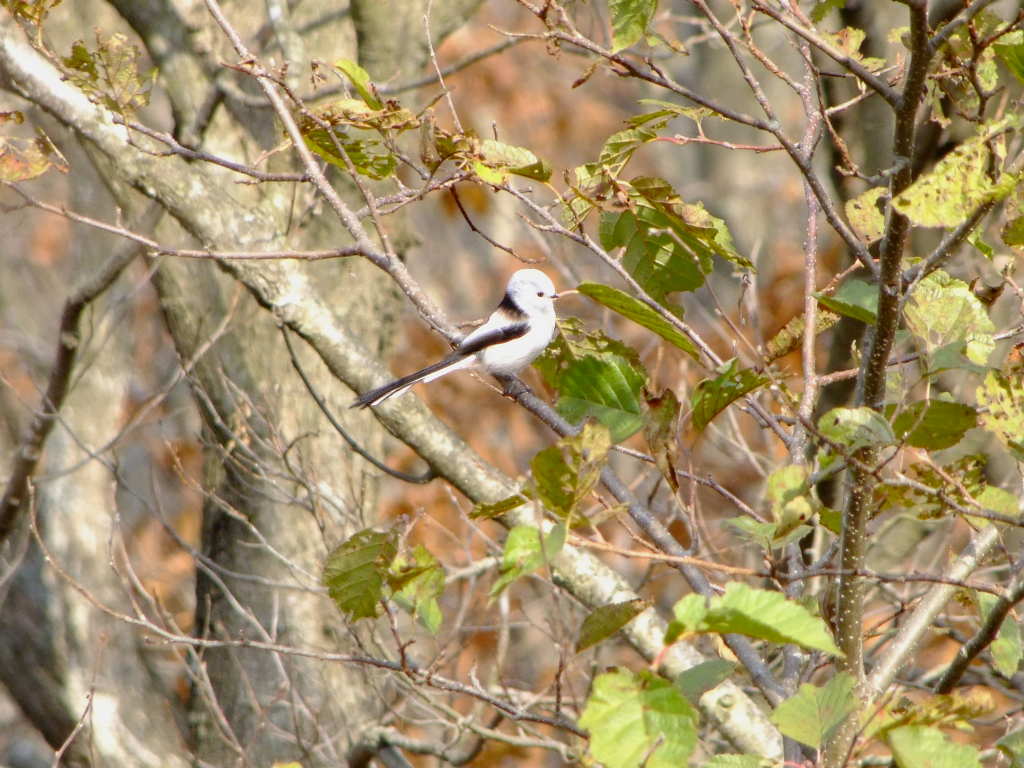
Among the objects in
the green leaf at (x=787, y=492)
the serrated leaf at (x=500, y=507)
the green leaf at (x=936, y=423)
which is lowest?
the green leaf at (x=936, y=423)

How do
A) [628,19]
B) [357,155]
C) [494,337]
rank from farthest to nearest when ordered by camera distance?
[494,337]
[357,155]
[628,19]

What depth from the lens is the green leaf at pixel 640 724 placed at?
1.16 meters

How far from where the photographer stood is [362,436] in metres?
→ 4.66

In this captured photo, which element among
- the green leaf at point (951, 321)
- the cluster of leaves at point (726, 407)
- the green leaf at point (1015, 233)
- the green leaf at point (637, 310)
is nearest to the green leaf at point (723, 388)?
the cluster of leaves at point (726, 407)

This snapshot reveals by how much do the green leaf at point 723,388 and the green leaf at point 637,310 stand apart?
0.13 metres

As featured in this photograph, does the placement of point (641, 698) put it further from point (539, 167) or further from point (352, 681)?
point (352, 681)

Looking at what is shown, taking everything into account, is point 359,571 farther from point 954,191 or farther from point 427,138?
point 954,191

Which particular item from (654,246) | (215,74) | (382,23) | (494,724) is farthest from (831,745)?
(382,23)

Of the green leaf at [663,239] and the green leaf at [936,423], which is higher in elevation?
the green leaf at [663,239]

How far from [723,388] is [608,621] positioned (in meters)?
0.38

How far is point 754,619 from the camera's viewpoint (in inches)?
43.6

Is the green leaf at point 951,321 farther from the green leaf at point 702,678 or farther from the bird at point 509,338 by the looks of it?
the bird at point 509,338

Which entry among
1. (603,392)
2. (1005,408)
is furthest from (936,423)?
(603,392)

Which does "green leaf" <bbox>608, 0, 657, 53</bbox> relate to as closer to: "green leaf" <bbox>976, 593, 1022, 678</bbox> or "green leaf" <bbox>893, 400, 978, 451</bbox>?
"green leaf" <bbox>893, 400, 978, 451</bbox>
